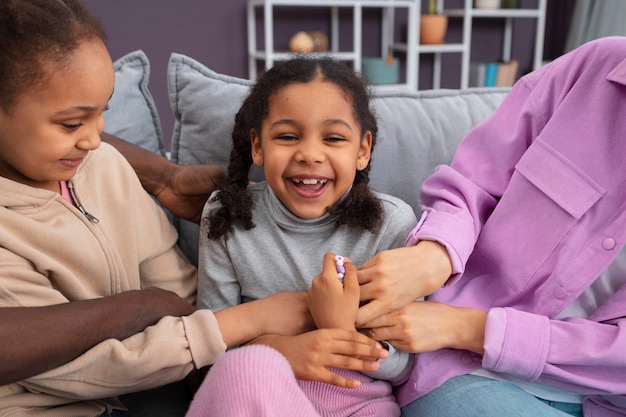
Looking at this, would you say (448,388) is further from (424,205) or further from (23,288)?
(23,288)

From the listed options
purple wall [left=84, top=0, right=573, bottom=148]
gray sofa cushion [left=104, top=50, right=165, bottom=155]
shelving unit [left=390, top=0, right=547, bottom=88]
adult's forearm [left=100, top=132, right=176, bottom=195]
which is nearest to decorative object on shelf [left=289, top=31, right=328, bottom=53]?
purple wall [left=84, top=0, right=573, bottom=148]

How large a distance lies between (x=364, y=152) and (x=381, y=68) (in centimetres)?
309

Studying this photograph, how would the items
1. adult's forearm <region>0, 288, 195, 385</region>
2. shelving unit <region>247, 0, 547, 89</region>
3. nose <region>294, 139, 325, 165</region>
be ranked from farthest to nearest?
1. shelving unit <region>247, 0, 547, 89</region>
2. nose <region>294, 139, 325, 165</region>
3. adult's forearm <region>0, 288, 195, 385</region>

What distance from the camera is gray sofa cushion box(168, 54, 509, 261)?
1.30 metres

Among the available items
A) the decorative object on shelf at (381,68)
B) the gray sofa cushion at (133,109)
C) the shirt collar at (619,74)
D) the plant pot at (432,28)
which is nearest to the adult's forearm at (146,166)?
the gray sofa cushion at (133,109)

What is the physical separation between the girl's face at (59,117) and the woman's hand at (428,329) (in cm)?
52

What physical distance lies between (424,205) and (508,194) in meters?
0.17

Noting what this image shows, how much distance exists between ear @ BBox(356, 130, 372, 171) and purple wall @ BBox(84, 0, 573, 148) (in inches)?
109

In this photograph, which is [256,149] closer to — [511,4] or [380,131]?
[380,131]

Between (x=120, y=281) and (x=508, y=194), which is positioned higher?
(x=508, y=194)

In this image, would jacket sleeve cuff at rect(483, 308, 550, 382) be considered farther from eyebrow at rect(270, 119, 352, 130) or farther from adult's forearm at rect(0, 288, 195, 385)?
adult's forearm at rect(0, 288, 195, 385)

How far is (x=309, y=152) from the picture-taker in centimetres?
100

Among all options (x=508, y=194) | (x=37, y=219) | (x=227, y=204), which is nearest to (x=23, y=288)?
(x=37, y=219)

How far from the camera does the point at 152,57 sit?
381 centimetres
